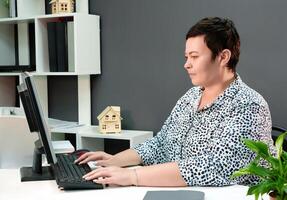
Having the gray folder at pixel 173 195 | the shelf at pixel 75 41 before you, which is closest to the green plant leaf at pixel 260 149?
the gray folder at pixel 173 195

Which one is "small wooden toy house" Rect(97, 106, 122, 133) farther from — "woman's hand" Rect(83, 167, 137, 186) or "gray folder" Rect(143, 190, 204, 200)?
"gray folder" Rect(143, 190, 204, 200)

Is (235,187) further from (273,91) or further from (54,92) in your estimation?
(54,92)

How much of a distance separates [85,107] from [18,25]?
37.0 inches

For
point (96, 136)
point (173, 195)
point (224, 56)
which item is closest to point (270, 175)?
point (173, 195)

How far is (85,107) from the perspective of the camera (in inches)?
139

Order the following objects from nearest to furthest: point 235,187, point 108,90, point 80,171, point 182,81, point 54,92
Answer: point 235,187, point 80,171, point 182,81, point 108,90, point 54,92

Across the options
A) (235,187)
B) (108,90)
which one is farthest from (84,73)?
(235,187)

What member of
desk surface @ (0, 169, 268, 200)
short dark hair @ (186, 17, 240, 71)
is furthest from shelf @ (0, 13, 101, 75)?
desk surface @ (0, 169, 268, 200)

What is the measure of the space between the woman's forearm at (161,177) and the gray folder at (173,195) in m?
0.14

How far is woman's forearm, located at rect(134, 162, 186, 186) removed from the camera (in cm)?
159

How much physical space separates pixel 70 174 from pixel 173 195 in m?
0.44

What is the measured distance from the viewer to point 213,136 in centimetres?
176

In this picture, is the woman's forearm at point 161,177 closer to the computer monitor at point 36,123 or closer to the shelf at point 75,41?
the computer monitor at point 36,123

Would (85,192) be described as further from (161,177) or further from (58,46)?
(58,46)
